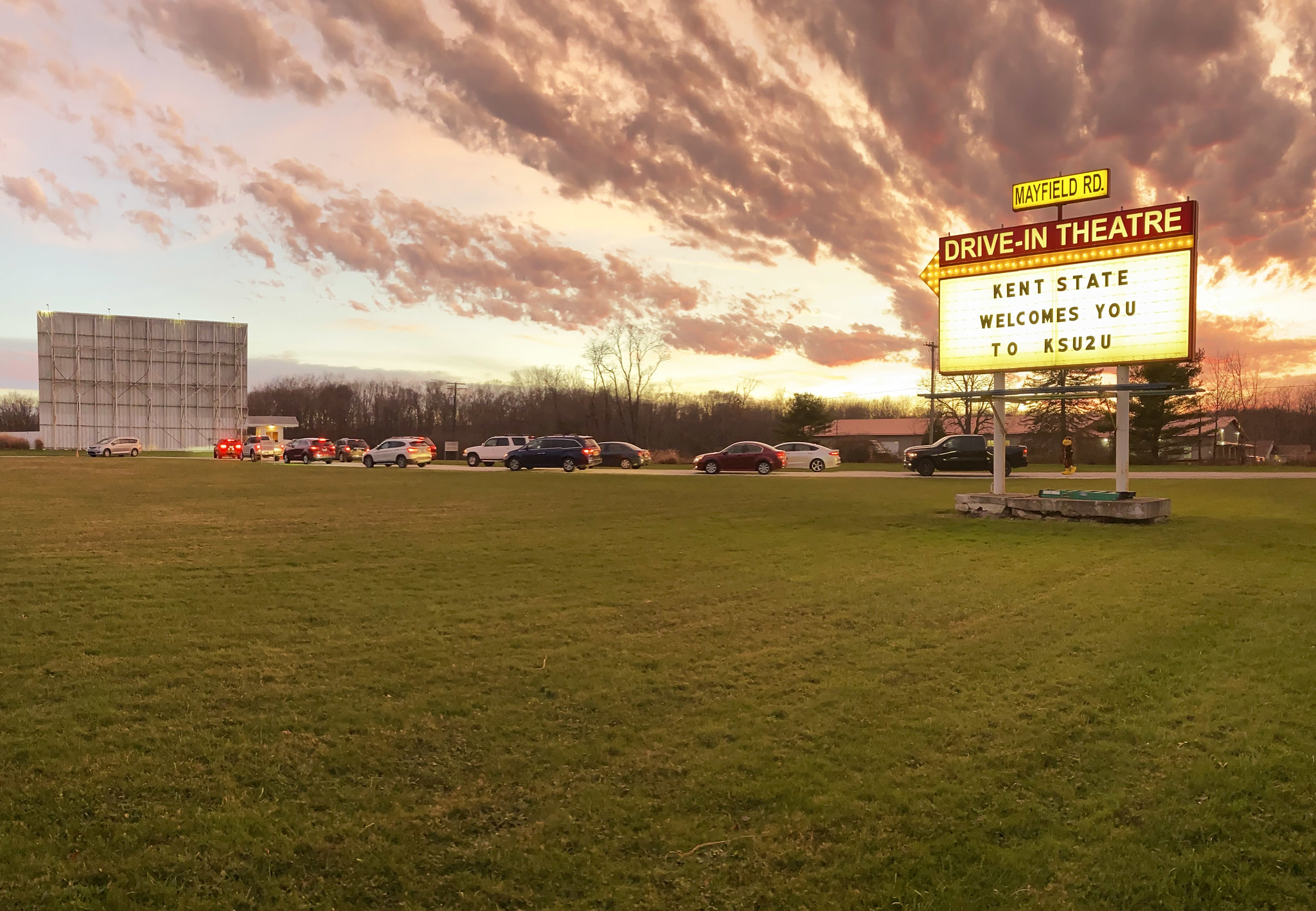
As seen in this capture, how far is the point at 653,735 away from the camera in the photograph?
4852 mm

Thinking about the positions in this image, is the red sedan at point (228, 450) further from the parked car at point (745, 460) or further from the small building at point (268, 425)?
the parked car at point (745, 460)

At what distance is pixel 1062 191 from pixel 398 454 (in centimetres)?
3793

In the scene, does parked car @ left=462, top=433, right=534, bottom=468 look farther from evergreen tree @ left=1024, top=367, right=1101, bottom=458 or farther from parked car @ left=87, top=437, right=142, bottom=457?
evergreen tree @ left=1024, top=367, right=1101, bottom=458

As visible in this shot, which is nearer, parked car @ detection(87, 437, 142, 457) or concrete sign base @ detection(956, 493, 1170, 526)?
concrete sign base @ detection(956, 493, 1170, 526)

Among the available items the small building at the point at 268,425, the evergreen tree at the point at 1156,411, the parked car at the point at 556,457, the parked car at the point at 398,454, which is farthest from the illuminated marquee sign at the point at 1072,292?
the small building at the point at 268,425

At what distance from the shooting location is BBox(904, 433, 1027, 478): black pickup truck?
35.2 m

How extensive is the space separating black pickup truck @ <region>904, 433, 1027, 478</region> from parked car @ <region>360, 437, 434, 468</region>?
27.4 m

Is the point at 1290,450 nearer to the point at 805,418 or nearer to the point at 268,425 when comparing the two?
the point at 805,418

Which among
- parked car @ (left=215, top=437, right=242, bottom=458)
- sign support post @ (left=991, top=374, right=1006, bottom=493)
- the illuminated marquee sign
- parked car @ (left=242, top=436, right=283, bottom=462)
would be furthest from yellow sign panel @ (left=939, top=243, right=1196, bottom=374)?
parked car @ (left=215, top=437, right=242, bottom=458)

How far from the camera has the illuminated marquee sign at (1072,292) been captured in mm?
16375

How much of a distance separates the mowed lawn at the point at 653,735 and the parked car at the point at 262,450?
54.2 meters

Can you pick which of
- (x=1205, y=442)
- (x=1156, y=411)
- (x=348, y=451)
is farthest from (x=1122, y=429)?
(x=1205, y=442)

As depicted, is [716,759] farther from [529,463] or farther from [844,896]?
[529,463]

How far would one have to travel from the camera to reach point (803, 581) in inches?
389
